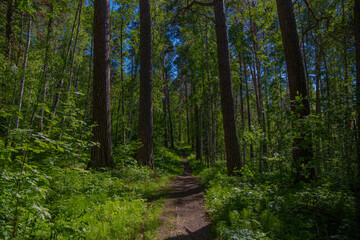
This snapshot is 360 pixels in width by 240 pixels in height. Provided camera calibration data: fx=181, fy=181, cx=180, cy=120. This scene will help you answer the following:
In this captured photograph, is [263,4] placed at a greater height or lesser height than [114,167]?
greater

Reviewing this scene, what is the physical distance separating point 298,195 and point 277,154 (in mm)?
926

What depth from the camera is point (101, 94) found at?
6.09 meters

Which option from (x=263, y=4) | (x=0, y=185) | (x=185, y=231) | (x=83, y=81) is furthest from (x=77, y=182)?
(x=83, y=81)

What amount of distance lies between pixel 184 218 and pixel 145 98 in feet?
17.6

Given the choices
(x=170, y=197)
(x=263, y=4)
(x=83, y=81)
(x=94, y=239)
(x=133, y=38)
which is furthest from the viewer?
(x=83, y=81)

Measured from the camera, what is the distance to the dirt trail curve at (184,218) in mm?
3363

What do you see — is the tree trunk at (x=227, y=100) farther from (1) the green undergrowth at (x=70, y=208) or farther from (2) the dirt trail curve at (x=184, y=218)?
(1) the green undergrowth at (x=70, y=208)

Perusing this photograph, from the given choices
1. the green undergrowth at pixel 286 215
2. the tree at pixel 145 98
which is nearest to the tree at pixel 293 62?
the green undergrowth at pixel 286 215

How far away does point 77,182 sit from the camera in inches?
168

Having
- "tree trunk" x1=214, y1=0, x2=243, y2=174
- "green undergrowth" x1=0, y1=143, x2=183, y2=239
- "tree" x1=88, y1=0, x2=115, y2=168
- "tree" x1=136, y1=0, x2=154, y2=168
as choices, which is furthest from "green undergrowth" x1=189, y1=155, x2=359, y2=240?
"tree" x1=136, y1=0, x2=154, y2=168

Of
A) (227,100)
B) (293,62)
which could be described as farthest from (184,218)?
(293,62)

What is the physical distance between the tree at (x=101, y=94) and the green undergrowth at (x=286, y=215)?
3.82 m

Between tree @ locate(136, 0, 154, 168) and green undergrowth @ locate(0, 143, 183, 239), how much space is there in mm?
2624

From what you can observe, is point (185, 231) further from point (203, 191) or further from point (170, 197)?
point (203, 191)
